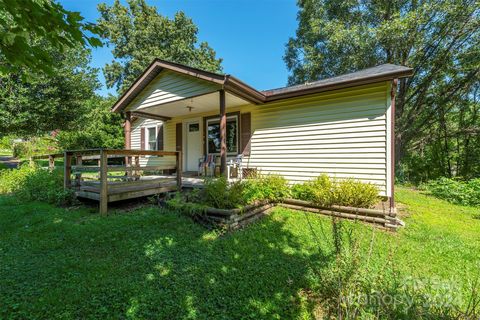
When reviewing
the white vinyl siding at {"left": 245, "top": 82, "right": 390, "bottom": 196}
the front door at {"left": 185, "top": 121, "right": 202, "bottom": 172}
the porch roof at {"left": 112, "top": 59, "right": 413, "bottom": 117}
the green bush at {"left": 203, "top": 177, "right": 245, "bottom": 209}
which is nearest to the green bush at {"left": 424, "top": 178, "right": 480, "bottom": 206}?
the white vinyl siding at {"left": 245, "top": 82, "right": 390, "bottom": 196}

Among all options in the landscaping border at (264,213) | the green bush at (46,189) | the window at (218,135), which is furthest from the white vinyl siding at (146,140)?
the landscaping border at (264,213)

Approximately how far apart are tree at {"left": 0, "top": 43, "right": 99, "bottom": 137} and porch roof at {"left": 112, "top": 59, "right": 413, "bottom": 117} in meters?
4.89

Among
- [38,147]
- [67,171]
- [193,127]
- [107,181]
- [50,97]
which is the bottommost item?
[107,181]

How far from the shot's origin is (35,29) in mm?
1867

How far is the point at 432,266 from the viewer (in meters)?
2.94

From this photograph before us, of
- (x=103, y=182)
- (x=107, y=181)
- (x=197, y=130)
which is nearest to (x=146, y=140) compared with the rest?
(x=197, y=130)

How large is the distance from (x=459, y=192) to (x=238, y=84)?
767 centimetres

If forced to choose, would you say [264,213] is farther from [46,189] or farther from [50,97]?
[50,97]

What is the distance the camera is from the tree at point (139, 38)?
20.7 meters

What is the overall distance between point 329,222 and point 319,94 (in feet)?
11.2

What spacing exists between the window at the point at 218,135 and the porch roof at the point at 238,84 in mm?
734

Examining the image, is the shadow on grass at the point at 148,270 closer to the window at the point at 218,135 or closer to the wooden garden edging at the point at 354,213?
the wooden garden edging at the point at 354,213

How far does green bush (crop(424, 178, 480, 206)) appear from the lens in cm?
648

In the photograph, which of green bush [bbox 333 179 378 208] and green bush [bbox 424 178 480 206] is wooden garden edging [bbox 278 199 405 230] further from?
green bush [bbox 424 178 480 206]
